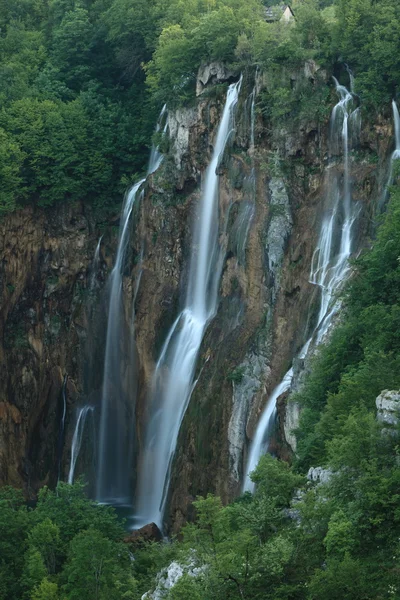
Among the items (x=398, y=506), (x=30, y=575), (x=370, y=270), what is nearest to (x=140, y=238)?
(x=370, y=270)

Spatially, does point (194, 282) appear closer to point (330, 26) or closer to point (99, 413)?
point (99, 413)

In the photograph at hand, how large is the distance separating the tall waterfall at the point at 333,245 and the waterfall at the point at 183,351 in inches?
195

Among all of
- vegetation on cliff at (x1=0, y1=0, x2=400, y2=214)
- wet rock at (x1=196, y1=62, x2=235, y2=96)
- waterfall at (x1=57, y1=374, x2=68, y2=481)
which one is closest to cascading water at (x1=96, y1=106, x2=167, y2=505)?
waterfall at (x1=57, y1=374, x2=68, y2=481)

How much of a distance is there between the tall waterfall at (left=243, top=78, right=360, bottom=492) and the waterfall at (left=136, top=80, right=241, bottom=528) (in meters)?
4.96

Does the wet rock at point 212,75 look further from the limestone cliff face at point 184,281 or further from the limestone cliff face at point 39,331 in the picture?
the limestone cliff face at point 39,331

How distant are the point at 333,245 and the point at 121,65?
1981 cm

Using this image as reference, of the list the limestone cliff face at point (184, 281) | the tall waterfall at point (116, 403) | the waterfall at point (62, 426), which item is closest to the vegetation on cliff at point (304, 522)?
the limestone cliff face at point (184, 281)

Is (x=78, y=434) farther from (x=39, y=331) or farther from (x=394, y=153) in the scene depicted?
(x=394, y=153)

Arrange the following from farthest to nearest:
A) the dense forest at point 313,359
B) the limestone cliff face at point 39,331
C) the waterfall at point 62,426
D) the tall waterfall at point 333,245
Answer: the limestone cliff face at point 39,331 → the waterfall at point 62,426 → the tall waterfall at point 333,245 → the dense forest at point 313,359

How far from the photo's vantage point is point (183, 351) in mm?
38562

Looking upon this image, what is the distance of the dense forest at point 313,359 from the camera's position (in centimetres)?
1906

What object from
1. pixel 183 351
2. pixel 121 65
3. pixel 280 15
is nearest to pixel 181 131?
pixel 280 15

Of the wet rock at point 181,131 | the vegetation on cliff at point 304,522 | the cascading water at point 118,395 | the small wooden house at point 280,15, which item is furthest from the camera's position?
the cascading water at point 118,395

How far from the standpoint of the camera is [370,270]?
2742 cm
